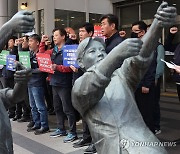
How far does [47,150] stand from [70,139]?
51 centimetres

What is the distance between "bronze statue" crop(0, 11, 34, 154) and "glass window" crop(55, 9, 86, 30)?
9.37m

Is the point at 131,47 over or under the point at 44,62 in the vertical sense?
over

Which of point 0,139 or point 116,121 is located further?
point 116,121

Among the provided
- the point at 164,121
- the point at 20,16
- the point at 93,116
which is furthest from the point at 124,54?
the point at 164,121

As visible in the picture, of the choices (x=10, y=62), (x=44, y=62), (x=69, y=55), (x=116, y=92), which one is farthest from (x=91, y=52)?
(x=10, y=62)

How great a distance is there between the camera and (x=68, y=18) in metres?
11.6

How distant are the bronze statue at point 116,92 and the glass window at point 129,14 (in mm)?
9673

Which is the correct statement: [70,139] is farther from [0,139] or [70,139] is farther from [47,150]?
[0,139]

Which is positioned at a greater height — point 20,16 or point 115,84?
point 20,16

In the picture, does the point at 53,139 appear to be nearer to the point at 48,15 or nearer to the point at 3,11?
the point at 3,11

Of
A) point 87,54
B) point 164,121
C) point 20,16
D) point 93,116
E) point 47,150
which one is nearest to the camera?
point 20,16

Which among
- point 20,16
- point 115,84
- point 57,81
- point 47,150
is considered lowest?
point 47,150

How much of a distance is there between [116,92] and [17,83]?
630mm

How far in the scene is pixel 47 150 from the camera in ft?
16.3
